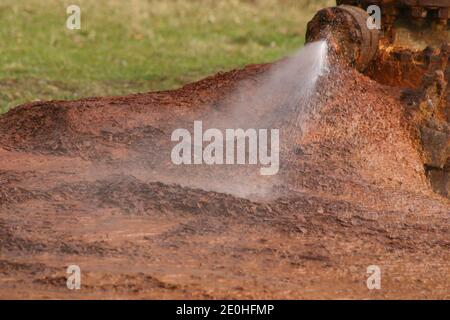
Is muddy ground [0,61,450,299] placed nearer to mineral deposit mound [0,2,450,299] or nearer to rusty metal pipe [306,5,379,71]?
mineral deposit mound [0,2,450,299]

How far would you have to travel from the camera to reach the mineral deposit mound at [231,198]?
507cm

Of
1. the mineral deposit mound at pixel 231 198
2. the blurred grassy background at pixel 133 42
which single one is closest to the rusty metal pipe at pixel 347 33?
the mineral deposit mound at pixel 231 198

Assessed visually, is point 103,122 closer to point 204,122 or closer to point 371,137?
point 204,122

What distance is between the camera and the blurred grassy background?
1299cm

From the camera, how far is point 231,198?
587 cm

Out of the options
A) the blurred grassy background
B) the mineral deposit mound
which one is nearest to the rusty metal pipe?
the mineral deposit mound

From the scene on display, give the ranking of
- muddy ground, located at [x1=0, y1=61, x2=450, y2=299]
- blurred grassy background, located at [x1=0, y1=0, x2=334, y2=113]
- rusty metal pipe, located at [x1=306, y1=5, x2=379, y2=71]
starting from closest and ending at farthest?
A: muddy ground, located at [x1=0, y1=61, x2=450, y2=299] → rusty metal pipe, located at [x1=306, y1=5, x2=379, y2=71] → blurred grassy background, located at [x1=0, y1=0, x2=334, y2=113]

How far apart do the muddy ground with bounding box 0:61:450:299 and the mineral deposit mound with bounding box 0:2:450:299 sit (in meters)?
0.01

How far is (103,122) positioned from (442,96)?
2.28 metres

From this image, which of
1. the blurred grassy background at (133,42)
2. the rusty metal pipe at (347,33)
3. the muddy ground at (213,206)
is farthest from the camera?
the blurred grassy background at (133,42)

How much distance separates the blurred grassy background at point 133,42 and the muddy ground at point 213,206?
477 cm

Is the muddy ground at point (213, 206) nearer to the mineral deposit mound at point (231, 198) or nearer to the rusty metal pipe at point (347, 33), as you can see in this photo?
the mineral deposit mound at point (231, 198)
